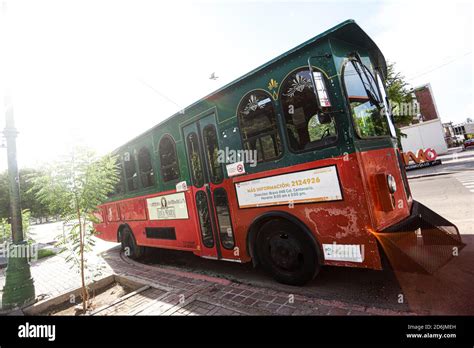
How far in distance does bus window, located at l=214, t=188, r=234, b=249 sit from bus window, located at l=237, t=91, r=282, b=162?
110 cm

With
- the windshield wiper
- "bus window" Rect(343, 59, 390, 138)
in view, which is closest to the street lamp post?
"bus window" Rect(343, 59, 390, 138)

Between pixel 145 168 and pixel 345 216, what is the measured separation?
516 centimetres

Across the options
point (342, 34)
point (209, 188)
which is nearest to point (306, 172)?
point (342, 34)

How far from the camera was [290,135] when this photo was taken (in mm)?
3617

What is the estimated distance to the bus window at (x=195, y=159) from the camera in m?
5.04

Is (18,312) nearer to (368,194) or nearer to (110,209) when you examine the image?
(110,209)

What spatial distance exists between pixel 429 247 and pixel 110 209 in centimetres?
855

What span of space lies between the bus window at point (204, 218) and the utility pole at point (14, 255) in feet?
11.7

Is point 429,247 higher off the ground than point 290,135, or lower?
lower

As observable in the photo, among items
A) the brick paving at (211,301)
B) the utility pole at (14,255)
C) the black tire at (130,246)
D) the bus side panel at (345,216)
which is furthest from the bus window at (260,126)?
the black tire at (130,246)

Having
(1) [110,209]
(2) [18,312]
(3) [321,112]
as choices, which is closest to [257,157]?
(3) [321,112]

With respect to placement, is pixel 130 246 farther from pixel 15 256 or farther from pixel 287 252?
pixel 287 252
